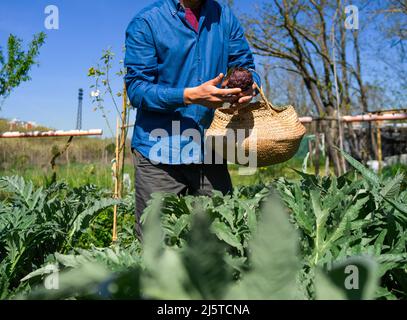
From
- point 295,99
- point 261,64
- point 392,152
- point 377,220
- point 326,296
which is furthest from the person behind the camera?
point 295,99

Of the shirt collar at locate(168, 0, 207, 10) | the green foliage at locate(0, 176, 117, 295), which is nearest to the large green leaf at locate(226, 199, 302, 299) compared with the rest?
the green foliage at locate(0, 176, 117, 295)

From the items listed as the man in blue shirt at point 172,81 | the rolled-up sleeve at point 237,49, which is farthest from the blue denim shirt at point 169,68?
the rolled-up sleeve at point 237,49

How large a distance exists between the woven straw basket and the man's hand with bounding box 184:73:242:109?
89mm

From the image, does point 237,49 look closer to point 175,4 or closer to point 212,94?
point 175,4

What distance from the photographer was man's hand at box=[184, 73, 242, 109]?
6.40 ft

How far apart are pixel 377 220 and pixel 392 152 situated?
17.7 meters

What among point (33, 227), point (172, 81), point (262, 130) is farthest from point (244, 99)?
Answer: point (33, 227)

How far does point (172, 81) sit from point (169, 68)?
0.22 ft

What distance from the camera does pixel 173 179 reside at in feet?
8.02

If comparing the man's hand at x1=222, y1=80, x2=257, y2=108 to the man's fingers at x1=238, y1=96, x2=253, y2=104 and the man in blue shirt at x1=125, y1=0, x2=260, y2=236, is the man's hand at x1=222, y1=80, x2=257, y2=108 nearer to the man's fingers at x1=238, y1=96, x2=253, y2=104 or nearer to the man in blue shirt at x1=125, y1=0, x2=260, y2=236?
the man's fingers at x1=238, y1=96, x2=253, y2=104

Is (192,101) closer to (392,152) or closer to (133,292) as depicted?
(133,292)

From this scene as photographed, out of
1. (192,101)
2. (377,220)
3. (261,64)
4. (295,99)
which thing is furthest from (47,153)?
(295,99)

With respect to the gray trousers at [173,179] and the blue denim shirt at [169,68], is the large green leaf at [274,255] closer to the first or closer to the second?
the blue denim shirt at [169,68]
